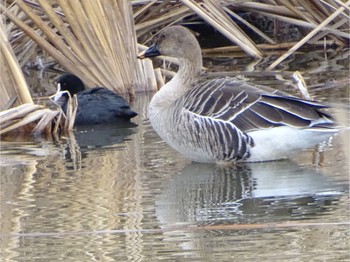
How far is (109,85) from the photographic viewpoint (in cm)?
1075

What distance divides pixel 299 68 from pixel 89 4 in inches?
120

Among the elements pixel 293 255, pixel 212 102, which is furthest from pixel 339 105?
pixel 293 255

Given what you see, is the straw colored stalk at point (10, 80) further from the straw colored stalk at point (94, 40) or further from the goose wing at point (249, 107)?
the goose wing at point (249, 107)

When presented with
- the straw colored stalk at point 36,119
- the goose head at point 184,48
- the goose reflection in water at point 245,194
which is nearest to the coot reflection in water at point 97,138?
the straw colored stalk at point 36,119

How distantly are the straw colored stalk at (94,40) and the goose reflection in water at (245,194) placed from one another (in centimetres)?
283

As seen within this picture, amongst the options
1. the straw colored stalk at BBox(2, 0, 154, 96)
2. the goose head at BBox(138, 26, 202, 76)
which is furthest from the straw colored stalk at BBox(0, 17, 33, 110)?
the goose head at BBox(138, 26, 202, 76)

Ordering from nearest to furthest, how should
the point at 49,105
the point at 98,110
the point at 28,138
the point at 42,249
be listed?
the point at 42,249 → the point at 28,138 → the point at 98,110 → the point at 49,105

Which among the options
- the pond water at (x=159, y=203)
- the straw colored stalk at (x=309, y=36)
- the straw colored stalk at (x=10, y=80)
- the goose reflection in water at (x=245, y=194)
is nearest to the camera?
the pond water at (x=159, y=203)

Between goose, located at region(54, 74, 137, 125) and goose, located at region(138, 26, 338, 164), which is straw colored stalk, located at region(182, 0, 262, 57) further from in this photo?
goose, located at region(138, 26, 338, 164)

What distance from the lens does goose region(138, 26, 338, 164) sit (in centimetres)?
749

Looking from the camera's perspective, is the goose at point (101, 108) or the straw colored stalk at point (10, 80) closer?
the straw colored stalk at point (10, 80)

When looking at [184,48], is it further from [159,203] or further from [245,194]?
[159,203]

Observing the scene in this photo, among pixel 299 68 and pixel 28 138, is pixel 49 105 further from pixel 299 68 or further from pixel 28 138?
pixel 299 68

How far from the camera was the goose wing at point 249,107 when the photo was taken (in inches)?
295
